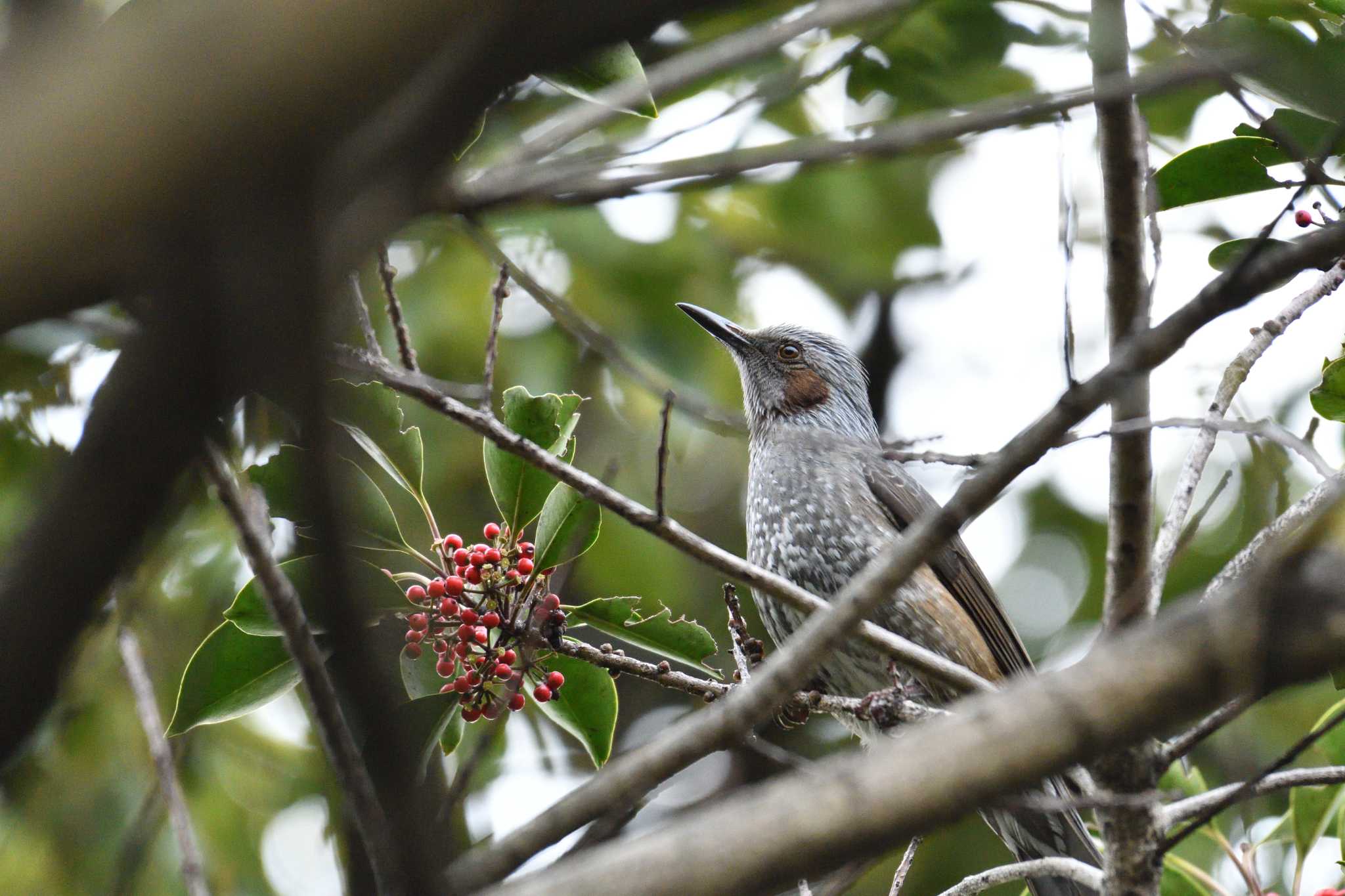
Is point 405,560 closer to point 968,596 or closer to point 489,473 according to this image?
point 489,473

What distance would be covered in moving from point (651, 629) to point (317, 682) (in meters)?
1.64

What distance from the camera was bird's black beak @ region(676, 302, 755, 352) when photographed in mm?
5445

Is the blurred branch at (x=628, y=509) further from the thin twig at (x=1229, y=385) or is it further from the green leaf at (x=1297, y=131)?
the green leaf at (x=1297, y=131)

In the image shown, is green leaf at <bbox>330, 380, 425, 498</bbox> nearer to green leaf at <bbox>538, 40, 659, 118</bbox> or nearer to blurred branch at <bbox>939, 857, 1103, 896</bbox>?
green leaf at <bbox>538, 40, 659, 118</bbox>

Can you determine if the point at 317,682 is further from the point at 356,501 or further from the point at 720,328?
the point at 720,328

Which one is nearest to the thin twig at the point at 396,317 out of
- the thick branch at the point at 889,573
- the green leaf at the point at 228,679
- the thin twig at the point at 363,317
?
the thin twig at the point at 363,317

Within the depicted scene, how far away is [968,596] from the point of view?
4.64m

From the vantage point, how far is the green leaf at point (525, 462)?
307 cm

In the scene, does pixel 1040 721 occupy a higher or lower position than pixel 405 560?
lower

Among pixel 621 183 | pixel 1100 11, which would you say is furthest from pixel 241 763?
pixel 1100 11

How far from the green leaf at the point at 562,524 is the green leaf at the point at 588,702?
289mm

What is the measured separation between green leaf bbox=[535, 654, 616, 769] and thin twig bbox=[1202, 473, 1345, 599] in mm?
1484

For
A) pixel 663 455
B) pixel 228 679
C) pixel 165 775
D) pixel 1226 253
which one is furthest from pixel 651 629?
pixel 1226 253

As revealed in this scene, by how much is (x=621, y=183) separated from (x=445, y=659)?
4.19 ft
